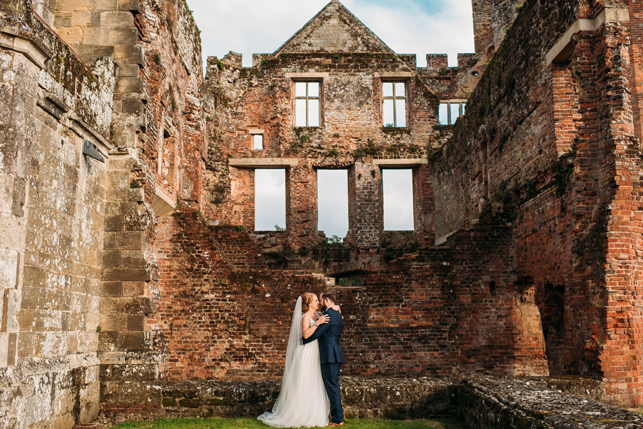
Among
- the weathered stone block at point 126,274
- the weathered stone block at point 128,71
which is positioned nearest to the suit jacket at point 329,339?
the weathered stone block at point 126,274

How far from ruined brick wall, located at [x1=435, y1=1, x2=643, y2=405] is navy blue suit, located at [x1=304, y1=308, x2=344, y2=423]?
4179 millimetres

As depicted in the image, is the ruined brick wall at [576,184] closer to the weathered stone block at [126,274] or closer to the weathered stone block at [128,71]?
the weathered stone block at [126,274]

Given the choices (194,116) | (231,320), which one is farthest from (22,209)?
(194,116)

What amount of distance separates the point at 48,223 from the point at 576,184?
7.61m

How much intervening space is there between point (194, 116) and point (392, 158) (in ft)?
21.7

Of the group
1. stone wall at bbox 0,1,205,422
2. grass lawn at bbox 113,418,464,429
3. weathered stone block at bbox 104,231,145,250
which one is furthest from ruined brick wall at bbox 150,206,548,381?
weathered stone block at bbox 104,231,145,250

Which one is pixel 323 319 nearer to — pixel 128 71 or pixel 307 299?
pixel 307 299

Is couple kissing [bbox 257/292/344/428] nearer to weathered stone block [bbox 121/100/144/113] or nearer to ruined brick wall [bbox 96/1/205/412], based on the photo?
ruined brick wall [bbox 96/1/205/412]

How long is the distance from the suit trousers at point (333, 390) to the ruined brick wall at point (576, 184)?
4213mm

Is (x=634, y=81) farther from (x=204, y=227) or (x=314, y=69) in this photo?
(x=204, y=227)

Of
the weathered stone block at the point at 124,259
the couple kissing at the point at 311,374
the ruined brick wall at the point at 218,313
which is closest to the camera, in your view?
the couple kissing at the point at 311,374

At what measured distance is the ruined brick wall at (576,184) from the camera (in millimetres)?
8008

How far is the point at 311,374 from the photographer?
6.28 metres

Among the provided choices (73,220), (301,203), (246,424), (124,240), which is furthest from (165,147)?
(246,424)
